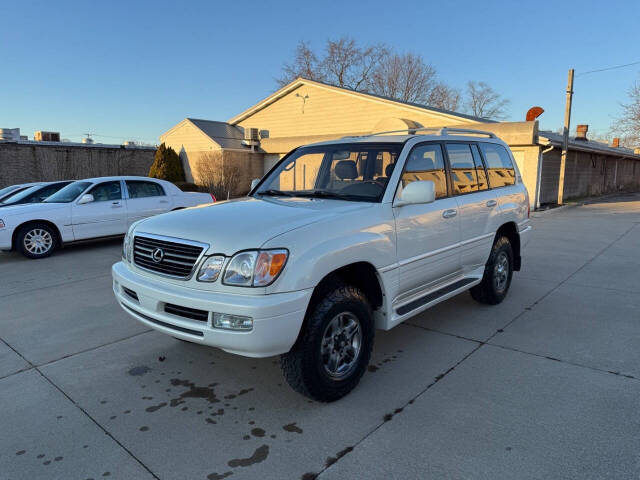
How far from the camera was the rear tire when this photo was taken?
5168 mm

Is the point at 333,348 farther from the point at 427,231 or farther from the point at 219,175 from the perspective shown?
the point at 219,175

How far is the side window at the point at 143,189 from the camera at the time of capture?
32.8ft

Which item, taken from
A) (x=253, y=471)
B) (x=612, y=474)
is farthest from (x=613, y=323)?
(x=253, y=471)

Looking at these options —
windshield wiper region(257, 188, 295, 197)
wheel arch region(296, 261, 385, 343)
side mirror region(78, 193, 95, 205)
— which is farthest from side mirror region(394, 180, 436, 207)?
side mirror region(78, 193, 95, 205)

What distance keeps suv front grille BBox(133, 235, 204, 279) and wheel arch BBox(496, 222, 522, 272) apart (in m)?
3.82

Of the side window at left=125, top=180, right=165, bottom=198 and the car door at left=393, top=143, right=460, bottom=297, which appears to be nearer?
the car door at left=393, top=143, right=460, bottom=297

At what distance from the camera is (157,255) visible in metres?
3.26

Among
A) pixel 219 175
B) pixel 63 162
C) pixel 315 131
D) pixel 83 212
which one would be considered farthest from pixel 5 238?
pixel 315 131

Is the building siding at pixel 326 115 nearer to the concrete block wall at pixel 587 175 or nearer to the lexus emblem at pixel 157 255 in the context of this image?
the concrete block wall at pixel 587 175

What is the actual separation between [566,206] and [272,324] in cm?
1842

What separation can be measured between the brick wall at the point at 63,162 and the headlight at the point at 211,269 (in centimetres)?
2025

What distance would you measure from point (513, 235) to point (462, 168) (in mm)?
1586

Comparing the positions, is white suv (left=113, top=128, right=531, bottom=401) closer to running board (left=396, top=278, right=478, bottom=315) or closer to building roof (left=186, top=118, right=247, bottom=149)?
running board (left=396, top=278, right=478, bottom=315)

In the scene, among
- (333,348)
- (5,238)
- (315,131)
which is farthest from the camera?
(315,131)
